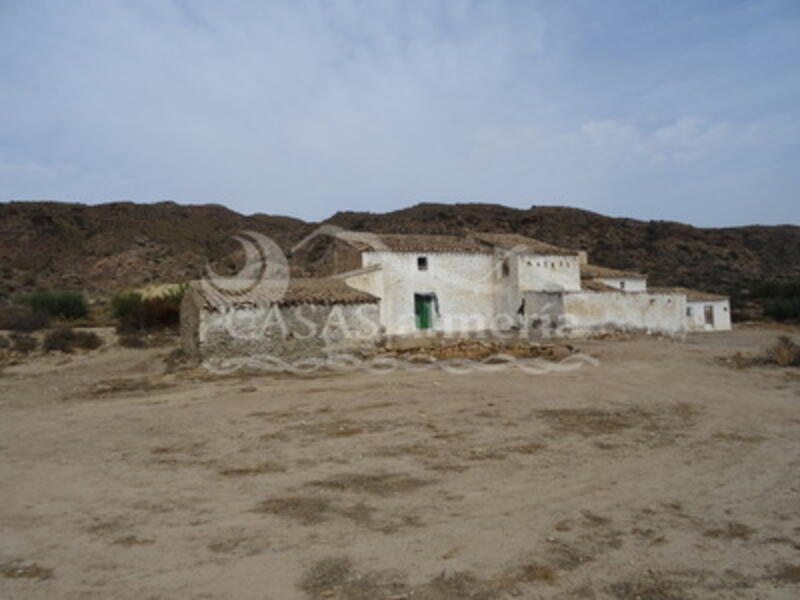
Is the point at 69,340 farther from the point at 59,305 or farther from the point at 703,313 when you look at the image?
the point at 703,313

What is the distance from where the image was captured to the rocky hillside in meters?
42.3

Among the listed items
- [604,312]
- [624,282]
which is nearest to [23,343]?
[604,312]

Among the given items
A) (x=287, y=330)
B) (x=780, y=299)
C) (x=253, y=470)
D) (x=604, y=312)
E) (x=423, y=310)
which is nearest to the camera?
(x=253, y=470)

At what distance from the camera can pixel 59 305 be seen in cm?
2378

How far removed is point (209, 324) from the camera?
1338cm

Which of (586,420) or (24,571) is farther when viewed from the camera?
(586,420)

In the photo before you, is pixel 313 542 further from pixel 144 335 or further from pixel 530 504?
pixel 144 335

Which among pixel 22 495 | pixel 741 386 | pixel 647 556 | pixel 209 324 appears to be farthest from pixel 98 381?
pixel 741 386

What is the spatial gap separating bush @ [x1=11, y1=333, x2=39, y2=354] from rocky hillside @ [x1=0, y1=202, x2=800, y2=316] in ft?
63.3

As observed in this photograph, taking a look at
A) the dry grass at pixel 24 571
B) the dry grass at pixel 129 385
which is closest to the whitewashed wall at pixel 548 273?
the dry grass at pixel 129 385

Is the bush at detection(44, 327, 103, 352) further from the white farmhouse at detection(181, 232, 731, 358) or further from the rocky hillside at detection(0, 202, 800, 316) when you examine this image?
the rocky hillside at detection(0, 202, 800, 316)

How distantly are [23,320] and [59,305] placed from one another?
150 inches

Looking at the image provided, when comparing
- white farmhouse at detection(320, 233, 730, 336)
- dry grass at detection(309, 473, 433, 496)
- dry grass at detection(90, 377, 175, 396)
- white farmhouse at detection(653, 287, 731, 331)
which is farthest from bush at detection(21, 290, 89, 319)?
white farmhouse at detection(653, 287, 731, 331)

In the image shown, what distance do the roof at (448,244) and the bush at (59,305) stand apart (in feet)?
40.4
